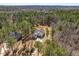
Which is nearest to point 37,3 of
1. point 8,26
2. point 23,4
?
point 23,4

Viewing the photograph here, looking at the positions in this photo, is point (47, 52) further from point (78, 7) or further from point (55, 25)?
point (78, 7)

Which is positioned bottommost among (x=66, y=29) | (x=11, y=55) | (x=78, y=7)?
(x=11, y=55)

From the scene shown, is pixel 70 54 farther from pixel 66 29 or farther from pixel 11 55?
pixel 11 55

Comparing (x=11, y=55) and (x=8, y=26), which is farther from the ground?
(x=8, y=26)

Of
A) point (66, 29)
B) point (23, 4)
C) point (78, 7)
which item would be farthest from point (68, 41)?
point (23, 4)

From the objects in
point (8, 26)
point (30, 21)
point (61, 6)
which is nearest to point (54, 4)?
point (61, 6)

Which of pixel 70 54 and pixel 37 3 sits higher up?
pixel 37 3
